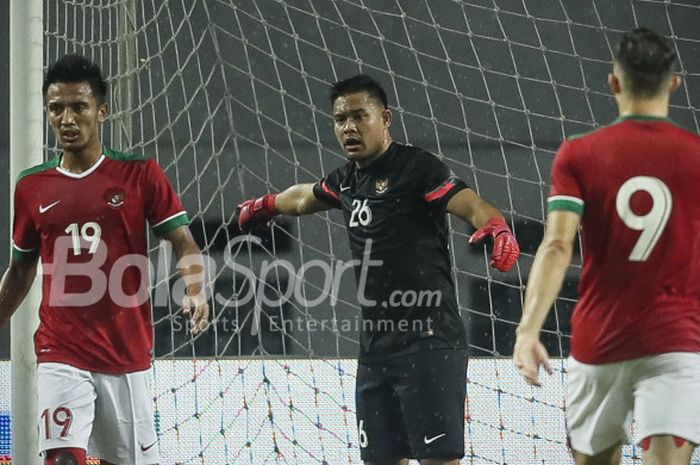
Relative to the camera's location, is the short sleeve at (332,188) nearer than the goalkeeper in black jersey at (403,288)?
No

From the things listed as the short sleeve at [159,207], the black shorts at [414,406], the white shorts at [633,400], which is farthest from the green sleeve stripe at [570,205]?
the short sleeve at [159,207]

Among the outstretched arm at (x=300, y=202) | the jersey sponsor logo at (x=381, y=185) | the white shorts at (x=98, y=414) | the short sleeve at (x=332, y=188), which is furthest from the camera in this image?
the outstretched arm at (x=300, y=202)

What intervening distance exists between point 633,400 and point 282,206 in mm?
2227

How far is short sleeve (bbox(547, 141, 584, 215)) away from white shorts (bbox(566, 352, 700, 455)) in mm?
431

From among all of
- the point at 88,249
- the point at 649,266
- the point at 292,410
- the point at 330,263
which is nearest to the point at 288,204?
the point at 88,249

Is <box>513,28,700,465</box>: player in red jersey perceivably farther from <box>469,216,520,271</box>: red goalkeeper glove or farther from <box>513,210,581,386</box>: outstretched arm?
<box>469,216,520,271</box>: red goalkeeper glove

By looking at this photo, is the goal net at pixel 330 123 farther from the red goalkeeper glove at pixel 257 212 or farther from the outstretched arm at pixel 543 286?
the outstretched arm at pixel 543 286

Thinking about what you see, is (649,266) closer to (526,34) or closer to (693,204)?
(693,204)

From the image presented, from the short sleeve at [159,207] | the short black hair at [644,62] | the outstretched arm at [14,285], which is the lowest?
the short black hair at [644,62]

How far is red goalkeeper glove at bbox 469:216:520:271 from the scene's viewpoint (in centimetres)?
423

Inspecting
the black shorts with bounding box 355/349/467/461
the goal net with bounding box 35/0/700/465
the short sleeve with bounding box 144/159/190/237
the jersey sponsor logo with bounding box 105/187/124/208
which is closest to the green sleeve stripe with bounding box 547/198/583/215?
the black shorts with bounding box 355/349/467/461

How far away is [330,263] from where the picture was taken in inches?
339

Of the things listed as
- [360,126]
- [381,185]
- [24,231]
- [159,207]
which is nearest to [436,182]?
[381,185]

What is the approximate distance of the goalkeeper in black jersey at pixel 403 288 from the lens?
14.8 feet
